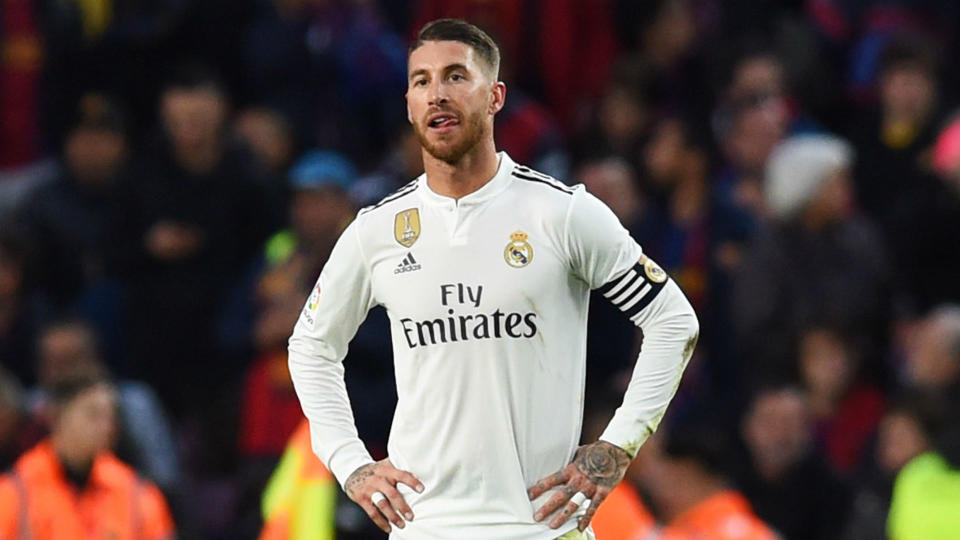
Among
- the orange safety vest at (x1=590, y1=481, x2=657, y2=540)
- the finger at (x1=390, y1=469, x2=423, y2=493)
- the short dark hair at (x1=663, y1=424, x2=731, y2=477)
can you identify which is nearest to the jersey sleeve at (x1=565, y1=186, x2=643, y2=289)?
the finger at (x1=390, y1=469, x2=423, y2=493)

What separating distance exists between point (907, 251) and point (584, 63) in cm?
264

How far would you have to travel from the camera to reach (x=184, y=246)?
433 inches

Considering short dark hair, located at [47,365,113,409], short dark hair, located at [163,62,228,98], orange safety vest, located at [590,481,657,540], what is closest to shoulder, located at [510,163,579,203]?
orange safety vest, located at [590,481,657,540]

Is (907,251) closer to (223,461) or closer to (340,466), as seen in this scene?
(223,461)

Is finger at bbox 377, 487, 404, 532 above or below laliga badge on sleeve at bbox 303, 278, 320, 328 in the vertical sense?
below

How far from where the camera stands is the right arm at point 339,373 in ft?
18.7

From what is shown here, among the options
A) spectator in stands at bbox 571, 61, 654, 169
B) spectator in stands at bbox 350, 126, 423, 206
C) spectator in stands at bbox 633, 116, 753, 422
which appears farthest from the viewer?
spectator in stands at bbox 571, 61, 654, 169

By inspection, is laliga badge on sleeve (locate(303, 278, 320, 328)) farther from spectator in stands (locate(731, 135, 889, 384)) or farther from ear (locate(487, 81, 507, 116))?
spectator in stands (locate(731, 135, 889, 384))

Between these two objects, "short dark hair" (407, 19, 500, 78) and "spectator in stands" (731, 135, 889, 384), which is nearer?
"short dark hair" (407, 19, 500, 78)

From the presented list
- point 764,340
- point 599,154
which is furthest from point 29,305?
point 764,340

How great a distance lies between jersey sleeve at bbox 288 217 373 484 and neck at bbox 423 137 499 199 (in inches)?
11.1

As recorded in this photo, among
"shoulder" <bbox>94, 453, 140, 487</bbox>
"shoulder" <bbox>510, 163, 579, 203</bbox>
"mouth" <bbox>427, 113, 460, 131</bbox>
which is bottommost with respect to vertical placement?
"shoulder" <bbox>94, 453, 140, 487</bbox>

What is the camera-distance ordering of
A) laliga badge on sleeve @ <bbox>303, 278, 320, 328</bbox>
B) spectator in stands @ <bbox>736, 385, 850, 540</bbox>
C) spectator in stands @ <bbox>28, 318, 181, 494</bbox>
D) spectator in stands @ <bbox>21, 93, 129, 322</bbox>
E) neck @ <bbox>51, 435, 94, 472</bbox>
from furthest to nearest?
spectator in stands @ <bbox>21, 93, 129, 322</bbox>
spectator in stands @ <bbox>28, 318, 181, 494</bbox>
spectator in stands @ <bbox>736, 385, 850, 540</bbox>
neck @ <bbox>51, 435, 94, 472</bbox>
laliga badge on sleeve @ <bbox>303, 278, 320, 328</bbox>

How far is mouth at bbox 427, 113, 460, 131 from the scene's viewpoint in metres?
5.55
